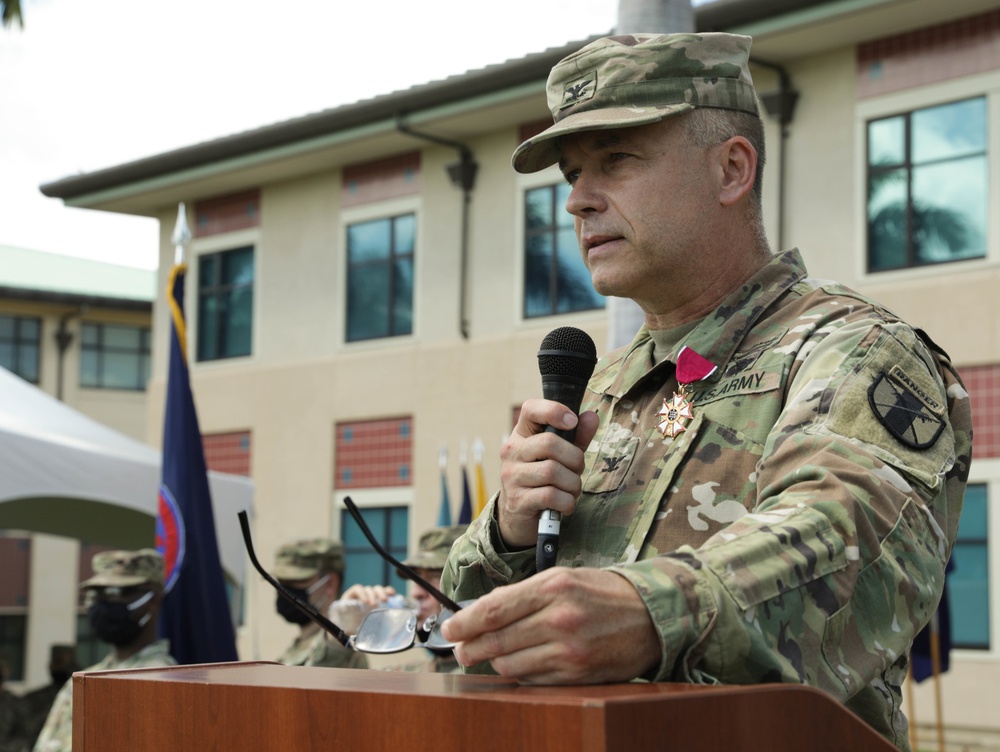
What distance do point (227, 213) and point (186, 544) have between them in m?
13.9

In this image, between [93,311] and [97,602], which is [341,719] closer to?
[97,602]

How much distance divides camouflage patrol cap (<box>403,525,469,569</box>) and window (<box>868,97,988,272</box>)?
7357mm

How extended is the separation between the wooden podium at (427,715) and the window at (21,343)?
30.0m

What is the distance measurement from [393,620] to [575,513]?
375 millimetres

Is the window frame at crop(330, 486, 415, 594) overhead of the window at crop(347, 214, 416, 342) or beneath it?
beneath

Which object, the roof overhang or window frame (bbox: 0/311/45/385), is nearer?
the roof overhang

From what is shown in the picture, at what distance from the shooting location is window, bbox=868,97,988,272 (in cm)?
1351

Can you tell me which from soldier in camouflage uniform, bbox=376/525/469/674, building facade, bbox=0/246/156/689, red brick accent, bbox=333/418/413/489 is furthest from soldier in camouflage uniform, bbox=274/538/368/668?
building facade, bbox=0/246/156/689

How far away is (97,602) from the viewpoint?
7.43 m

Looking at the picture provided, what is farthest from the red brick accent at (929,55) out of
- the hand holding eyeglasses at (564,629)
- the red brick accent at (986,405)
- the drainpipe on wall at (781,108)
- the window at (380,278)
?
the hand holding eyeglasses at (564,629)

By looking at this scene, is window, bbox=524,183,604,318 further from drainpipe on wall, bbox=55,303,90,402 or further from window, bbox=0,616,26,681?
window, bbox=0,616,26,681

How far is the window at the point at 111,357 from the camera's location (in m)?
31.7

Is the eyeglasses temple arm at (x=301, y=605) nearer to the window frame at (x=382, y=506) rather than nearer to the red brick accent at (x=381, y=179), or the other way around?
the window frame at (x=382, y=506)

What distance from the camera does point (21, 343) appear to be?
30.6 m
